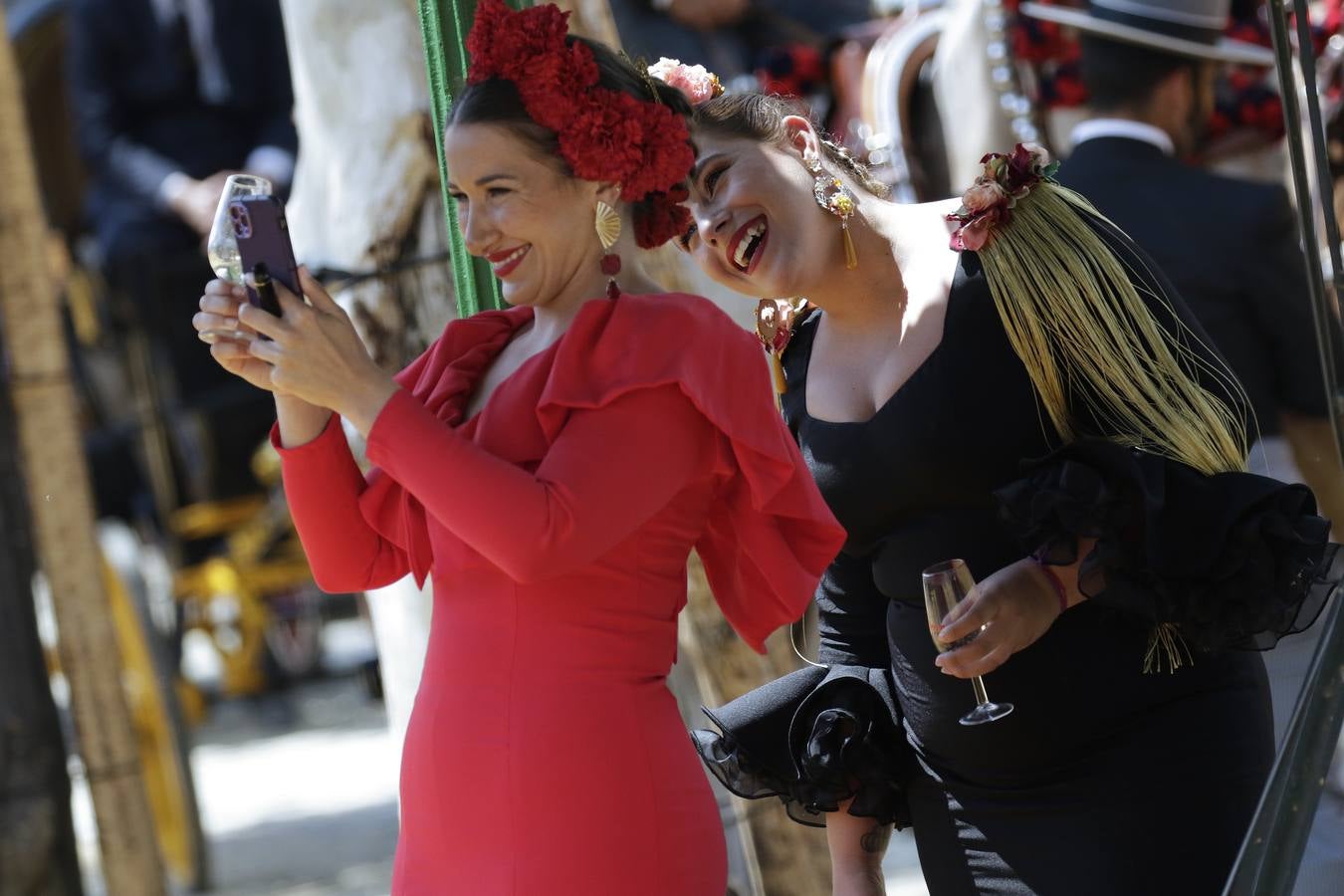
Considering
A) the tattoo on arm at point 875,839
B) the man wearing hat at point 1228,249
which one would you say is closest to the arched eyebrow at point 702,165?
the tattoo on arm at point 875,839

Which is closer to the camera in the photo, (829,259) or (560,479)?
(560,479)

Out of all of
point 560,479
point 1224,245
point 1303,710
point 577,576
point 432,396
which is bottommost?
point 1303,710

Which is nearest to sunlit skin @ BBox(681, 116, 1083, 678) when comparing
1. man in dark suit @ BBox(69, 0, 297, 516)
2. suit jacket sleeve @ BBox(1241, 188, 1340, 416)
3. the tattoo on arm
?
the tattoo on arm

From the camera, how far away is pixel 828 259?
2.37 m

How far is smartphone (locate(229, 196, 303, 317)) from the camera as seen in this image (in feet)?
5.86

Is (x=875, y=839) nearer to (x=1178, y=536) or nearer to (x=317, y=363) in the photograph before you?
(x=1178, y=536)

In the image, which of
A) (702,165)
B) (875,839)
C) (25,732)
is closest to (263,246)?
(702,165)

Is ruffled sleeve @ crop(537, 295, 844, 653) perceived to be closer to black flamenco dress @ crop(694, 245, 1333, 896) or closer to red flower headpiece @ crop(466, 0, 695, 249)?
red flower headpiece @ crop(466, 0, 695, 249)

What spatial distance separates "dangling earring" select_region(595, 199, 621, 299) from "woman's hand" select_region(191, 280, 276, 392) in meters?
0.38

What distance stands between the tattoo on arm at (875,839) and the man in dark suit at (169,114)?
16.0 feet

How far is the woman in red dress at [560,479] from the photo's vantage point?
177cm

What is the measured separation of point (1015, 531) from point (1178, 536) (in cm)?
19

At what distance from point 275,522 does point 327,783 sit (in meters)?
1.46

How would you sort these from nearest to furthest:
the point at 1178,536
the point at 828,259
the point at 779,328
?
1. the point at 1178,536
2. the point at 828,259
3. the point at 779,328
